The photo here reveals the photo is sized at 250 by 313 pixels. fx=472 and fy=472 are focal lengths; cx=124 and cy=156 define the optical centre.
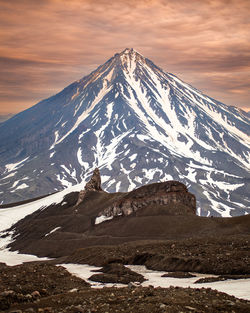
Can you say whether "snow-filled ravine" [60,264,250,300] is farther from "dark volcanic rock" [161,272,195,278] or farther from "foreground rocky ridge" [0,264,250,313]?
"foreground rocky ridge" [0,264,250,313]

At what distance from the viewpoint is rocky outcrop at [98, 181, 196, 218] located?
119250mm

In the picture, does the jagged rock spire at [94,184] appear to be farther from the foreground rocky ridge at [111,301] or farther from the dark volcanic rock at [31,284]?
the foreground rocky ridge at [111,301]

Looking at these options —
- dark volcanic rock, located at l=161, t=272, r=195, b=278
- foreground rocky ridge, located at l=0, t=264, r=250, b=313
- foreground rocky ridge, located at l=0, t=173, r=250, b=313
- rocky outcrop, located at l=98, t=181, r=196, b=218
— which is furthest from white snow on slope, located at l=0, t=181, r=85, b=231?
foreground rocky ridge, located at l=0, t=264, r=250, b=313

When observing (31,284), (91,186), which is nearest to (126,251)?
(31,284)

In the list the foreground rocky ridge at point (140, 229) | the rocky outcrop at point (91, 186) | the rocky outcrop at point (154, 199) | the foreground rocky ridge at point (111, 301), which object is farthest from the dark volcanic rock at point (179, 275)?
the rocky outcrop at point (91, 186)

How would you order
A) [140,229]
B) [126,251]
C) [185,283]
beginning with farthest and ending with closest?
[140,229] → [126,251] → [185,283]

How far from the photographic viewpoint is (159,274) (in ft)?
157

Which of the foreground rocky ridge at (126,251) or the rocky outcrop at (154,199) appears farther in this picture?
the rocky outcrop at (154,199)

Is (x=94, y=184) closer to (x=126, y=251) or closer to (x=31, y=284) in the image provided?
(x=126, y=251)

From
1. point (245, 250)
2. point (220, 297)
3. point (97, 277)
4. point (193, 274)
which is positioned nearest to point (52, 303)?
point (220, 297)

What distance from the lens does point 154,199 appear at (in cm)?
12056

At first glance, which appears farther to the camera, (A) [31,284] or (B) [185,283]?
(B) [185,283]

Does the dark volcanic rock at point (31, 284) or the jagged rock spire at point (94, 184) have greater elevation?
the jagged rock spire at point (94, 184)

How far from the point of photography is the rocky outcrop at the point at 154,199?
119m
